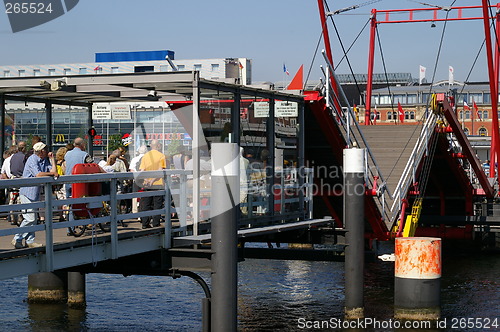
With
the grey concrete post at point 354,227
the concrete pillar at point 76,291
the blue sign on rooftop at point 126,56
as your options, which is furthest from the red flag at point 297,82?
the blue sign on rooftop at point 126,56

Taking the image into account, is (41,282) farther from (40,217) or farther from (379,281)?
(379,281)

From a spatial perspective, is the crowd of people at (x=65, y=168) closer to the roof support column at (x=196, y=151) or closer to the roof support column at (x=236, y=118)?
the roof support column at (x=196, y=151)

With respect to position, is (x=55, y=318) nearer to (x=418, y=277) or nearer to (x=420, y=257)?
(x=418, y=277)

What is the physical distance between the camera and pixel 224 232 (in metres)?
11.9

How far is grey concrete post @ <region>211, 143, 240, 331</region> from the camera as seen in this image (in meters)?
11.8

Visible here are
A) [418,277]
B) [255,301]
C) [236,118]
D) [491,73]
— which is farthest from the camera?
[491,73]

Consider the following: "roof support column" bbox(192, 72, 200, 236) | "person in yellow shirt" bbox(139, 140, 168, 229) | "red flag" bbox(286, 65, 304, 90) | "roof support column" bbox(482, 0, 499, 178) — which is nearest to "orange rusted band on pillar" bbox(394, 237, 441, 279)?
"red flag" bbox(286, 65, 304, 90)

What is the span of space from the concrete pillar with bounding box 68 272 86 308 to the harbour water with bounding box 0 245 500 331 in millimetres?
189

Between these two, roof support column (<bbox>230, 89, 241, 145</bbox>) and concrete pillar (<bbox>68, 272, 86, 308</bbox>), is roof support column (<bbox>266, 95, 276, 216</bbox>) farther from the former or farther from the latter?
concrete pillar (<bbox>68, 272, 86, 308</bbox>)

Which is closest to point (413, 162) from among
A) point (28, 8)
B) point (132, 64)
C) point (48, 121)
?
point (48, 121)

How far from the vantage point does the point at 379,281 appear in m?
25.4

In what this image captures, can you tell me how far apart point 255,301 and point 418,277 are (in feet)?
17.1

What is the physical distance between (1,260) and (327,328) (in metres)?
9.35

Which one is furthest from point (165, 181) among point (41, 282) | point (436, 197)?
point (436, 197)
